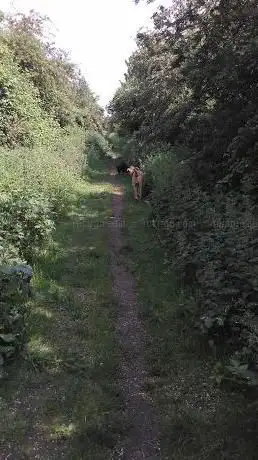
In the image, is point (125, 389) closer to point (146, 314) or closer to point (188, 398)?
point (188, 398)

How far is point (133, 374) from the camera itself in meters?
5.21

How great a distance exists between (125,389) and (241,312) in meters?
1.57

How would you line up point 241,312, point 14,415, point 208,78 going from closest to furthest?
point 14,415 → point 241,312 → point 208,78

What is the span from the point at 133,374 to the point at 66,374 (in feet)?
2.40

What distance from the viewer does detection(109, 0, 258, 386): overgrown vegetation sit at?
17.9 feet

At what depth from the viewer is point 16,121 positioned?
18422 mm

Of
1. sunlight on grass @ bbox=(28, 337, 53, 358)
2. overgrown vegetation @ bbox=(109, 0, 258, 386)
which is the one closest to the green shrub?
overgrown vegetation @ bbox=(109, 0, 258, 386)

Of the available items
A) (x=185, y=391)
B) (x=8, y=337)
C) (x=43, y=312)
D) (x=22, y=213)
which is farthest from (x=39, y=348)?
(x=22, y=213)

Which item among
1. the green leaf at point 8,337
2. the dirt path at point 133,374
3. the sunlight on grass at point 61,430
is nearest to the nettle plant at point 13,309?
the green leaf at point 8,337

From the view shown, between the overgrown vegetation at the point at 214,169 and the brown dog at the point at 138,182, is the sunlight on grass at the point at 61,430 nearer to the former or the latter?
the overgrown vegetation at the point at 214,169

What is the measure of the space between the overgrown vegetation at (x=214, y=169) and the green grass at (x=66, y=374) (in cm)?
125

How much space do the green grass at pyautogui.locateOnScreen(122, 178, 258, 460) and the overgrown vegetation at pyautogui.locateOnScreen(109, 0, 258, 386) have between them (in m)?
0.25

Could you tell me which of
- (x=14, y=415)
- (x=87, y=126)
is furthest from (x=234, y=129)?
(x=87, y=126)

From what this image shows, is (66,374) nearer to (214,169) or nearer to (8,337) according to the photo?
(8,337)
